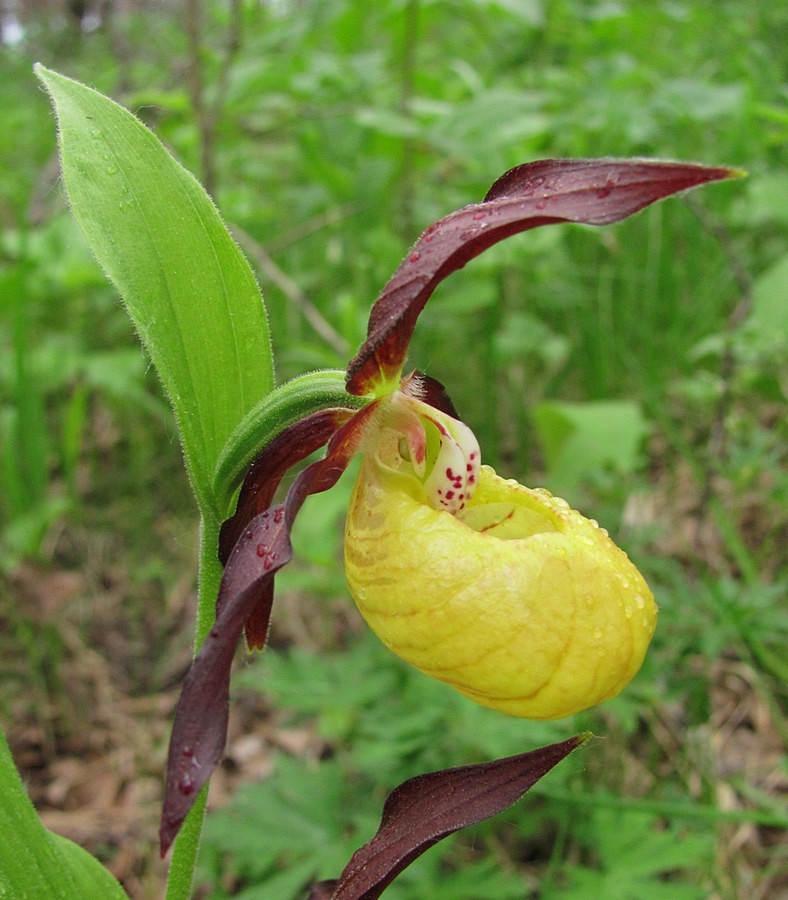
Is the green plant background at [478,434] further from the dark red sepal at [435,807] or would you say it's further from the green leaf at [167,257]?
the green leaf at [167,257]

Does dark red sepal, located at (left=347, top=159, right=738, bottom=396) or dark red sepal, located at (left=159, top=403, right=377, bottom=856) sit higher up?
dark red sepal, located at (left=347, top=159, right=738, bottom=396)

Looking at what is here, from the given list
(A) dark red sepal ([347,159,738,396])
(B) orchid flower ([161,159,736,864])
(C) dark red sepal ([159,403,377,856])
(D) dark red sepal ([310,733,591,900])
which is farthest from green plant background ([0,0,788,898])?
(A) dark red sepal ([347,159,738,396])

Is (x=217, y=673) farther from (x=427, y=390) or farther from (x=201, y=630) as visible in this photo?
(x=427, y=390)

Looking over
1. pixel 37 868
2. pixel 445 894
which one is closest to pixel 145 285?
pixel 37 868

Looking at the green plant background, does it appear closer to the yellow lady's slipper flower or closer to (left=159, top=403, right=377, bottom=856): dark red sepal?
the yellow lady's slipper flower

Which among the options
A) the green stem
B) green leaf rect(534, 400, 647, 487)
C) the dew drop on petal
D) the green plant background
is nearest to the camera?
the dew drop on petal

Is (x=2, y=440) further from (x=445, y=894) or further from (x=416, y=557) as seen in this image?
(x=416, y=557)

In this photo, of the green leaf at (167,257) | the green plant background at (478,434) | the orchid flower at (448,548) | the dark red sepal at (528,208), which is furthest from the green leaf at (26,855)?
the green plant background at (478,434)
